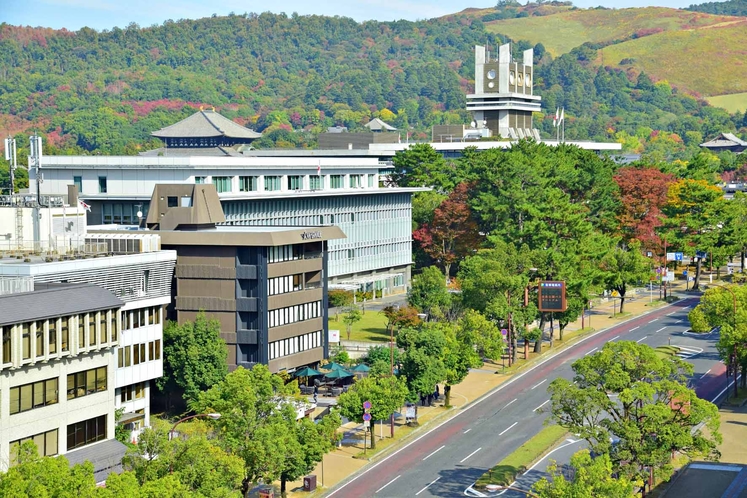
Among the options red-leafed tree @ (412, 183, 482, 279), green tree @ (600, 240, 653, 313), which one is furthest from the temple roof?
green tree @ (600, 240, 653, 313)

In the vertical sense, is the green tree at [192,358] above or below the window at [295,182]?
below

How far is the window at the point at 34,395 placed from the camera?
65.8 m

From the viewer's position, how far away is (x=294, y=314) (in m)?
97.4

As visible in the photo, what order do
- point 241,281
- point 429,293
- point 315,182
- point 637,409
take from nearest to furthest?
point 637,409
point 241,281
point 429,293
point 315,182

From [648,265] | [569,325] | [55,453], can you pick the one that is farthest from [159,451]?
[648,265]

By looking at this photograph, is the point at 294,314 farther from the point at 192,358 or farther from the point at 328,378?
the point at 192,358

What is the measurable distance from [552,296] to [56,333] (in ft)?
A: 191

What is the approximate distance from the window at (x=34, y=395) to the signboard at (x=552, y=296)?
189 ft

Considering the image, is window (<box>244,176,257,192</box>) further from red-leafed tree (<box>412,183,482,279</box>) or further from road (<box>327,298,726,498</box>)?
road (<box>327,298,726,498</box>)

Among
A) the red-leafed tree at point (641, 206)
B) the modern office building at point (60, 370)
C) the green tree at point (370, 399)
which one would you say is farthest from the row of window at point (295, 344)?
the red-leafed tree at point (641, 206)

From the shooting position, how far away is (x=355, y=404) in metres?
82.7

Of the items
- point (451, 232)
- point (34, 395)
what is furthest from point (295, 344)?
point (451, 232)

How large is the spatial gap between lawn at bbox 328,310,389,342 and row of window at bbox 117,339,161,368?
33.3 m

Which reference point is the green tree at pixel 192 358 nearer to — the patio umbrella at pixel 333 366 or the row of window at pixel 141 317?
the row of window at pixel 141 317
